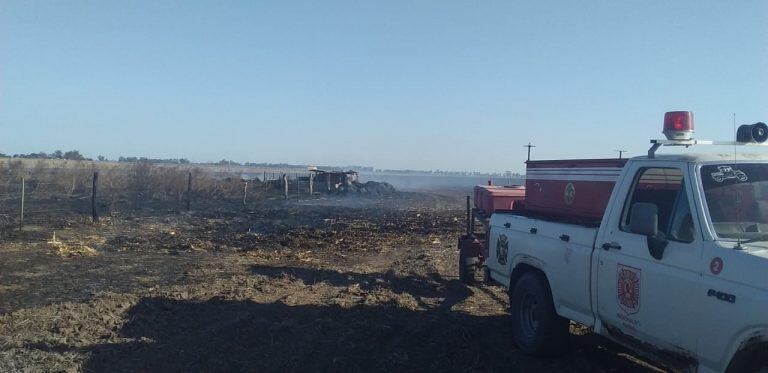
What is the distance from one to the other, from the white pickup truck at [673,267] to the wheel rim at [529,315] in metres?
0.11

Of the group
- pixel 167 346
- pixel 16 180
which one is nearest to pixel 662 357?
pixel 167 346

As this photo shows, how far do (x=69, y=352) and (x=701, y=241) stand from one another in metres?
6.21

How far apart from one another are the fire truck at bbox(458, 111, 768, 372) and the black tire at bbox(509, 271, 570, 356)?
0.04 ft

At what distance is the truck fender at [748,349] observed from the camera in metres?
3.57

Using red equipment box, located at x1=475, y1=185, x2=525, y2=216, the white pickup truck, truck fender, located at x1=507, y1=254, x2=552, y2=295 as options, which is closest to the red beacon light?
the white pickup truck

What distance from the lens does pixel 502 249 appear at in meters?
7.47

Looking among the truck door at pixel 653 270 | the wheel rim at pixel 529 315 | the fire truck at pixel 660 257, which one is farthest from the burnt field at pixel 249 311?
the truck door at pixel 653 270

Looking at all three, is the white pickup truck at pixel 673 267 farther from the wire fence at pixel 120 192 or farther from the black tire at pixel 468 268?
the wire fence at pixel 120 192

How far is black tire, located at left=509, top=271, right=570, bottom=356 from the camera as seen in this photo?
6227 millimetres

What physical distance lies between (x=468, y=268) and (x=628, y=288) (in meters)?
6.16

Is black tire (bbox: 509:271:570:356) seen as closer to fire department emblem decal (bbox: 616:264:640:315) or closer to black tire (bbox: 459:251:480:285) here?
fire department emblem decal (bbox: 616:264:640:315)

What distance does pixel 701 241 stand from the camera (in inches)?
167

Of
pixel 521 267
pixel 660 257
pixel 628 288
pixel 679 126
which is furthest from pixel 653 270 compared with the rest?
pixel 521 267

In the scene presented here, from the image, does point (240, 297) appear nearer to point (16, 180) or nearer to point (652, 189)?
point (652, 189)
